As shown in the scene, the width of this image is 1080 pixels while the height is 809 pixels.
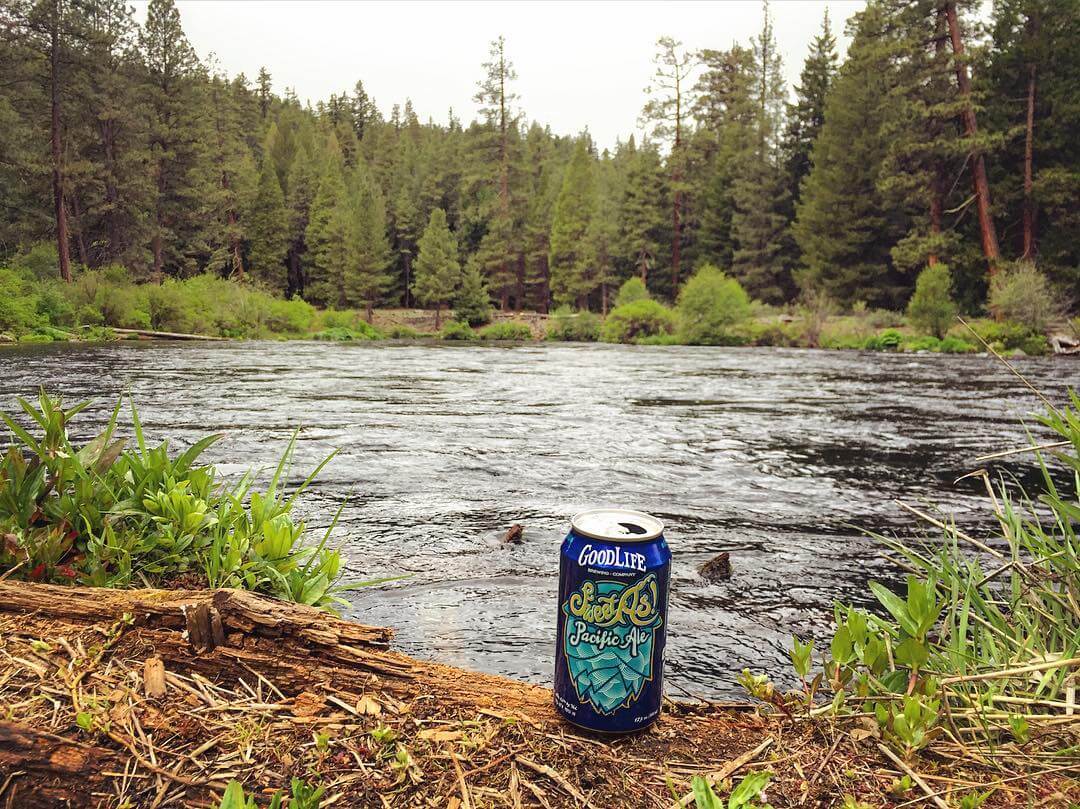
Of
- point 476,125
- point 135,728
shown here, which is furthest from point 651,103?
point 135,728

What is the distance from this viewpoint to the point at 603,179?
7106 cm

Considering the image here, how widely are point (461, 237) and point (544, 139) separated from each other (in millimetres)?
26906

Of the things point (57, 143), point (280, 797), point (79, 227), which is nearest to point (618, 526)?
point (280, 797)

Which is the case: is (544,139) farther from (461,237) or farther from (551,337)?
(551,337)

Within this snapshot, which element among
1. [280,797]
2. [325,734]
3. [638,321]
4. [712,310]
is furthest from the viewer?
[638,321]

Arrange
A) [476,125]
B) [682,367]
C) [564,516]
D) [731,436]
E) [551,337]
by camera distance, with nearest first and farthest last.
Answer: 1. [564,516]
2. [731,436]
3. [682,367]
4. [551,337]
5. [476,125]

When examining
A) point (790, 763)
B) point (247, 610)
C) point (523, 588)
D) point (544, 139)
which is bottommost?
point (523, 588)

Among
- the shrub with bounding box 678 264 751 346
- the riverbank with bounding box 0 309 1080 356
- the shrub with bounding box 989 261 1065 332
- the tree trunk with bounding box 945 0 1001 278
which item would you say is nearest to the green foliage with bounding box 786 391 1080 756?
the riverbank with bounding box 0 309 1080 356

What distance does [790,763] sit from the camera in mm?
1653

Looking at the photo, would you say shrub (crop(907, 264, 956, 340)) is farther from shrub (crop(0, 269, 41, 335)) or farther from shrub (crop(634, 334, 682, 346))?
shrub (crop(0, 269, 41, 335))

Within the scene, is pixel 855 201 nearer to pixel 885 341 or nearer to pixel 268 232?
pixel 885 341

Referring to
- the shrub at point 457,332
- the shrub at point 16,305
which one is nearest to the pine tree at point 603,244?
the shrub at point 457,332

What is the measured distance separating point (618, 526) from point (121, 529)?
1.89m

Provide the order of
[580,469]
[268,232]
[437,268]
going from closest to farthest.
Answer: [580,469], [437,268], [268,232]
